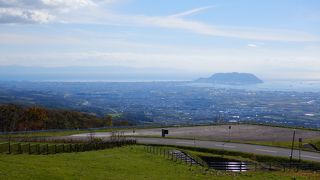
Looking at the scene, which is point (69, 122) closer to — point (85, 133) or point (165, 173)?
point (85, 133)

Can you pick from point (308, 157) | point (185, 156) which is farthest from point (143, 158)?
point (308, 157)

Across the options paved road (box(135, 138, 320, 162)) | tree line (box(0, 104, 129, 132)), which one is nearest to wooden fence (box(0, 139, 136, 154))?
paved road (box(135, 138, 320, 162))

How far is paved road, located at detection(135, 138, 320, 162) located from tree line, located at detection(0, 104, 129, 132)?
29.6m

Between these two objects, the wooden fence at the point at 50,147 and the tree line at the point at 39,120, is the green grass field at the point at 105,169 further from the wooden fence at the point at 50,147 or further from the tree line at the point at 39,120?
the tree line at the point at 39,120

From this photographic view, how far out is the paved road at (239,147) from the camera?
47.5m

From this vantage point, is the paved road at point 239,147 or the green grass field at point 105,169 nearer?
the green grass field at point 105,169

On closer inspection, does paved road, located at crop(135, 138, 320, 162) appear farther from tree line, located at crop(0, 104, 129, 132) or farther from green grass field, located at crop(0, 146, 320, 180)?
tree line, located at crop(0, 104, 129, 132)

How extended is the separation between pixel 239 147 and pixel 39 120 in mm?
47021

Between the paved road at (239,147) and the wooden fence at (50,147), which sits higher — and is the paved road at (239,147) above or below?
below

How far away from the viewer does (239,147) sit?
5231 centimetres

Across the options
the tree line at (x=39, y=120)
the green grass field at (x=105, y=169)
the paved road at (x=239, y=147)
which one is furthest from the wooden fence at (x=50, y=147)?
the tree line at (x=39, y=120)

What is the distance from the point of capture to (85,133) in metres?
67.4

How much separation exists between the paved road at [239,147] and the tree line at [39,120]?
29.6 metres

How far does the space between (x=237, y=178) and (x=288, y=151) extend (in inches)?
827
